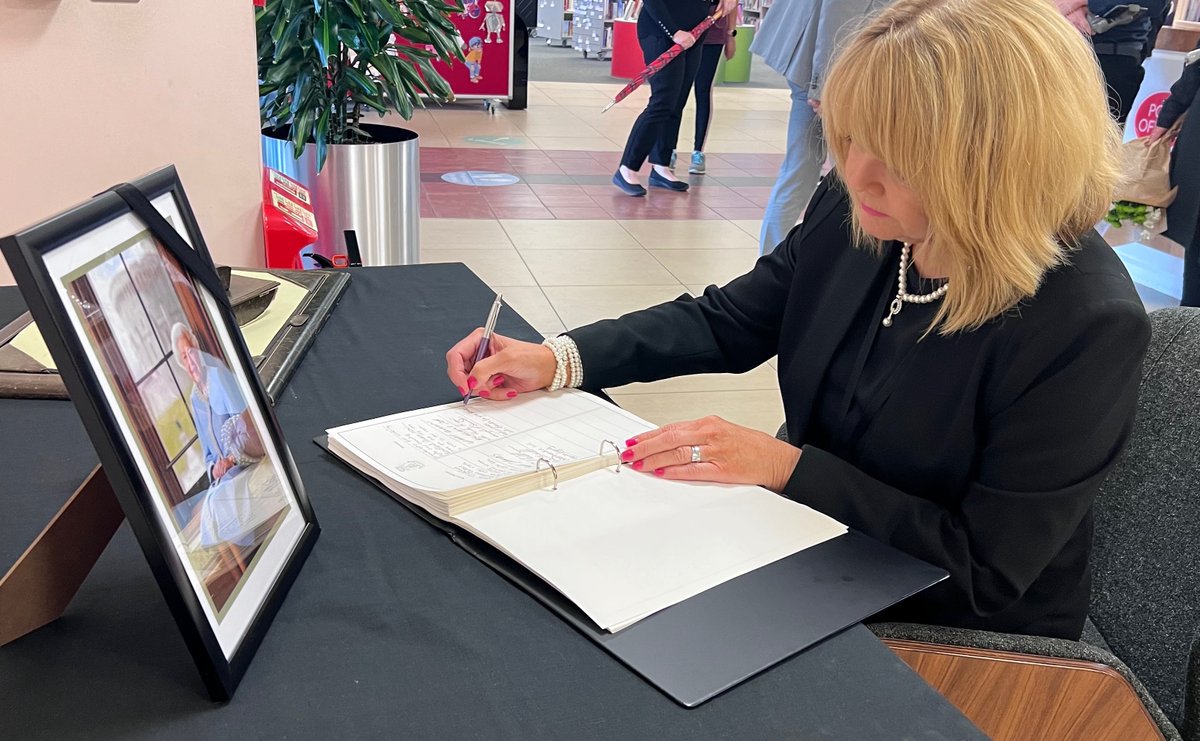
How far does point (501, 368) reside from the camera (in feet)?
3.83

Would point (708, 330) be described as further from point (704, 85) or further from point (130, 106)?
A: point (704, 85)

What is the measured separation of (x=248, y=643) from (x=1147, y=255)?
4.57 metres

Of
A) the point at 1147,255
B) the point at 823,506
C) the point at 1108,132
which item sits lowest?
the point at 1147,255

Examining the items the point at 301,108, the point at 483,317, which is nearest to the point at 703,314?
the point at 483,317

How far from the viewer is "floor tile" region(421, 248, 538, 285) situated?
13.0ft

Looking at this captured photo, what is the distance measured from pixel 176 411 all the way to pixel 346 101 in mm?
2368

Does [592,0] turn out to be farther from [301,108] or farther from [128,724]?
[128,724]

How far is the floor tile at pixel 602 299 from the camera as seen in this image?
362cm

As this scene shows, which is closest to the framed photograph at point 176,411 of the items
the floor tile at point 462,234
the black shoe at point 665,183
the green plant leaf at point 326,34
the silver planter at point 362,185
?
the green plant leaf at point 326,34

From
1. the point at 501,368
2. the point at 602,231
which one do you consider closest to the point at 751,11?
the point at 602,231

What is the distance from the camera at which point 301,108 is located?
278 cm

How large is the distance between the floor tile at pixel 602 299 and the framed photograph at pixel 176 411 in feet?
8.71

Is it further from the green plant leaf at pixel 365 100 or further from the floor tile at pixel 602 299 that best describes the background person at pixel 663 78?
the green plant leaf at pixel 365 100

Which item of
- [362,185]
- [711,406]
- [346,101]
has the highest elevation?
[346,101]
